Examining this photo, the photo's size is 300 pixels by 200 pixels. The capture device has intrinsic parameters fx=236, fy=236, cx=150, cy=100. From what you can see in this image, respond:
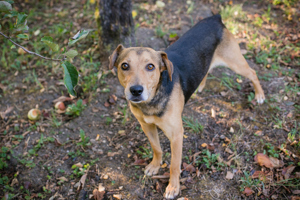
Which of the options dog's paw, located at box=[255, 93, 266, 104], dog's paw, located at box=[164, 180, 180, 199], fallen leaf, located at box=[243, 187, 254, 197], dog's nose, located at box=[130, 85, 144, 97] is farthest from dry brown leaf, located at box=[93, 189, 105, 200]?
dog's paw, located at box=[255, 93, 266, 104]

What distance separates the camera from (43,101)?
5.23m

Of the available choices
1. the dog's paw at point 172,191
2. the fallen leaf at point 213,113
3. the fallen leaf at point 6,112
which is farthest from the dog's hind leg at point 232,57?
the fallen leaf at point 6,112

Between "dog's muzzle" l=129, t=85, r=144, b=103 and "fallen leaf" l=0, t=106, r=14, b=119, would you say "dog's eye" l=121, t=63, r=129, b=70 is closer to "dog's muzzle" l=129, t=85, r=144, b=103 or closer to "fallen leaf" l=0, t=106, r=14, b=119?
"dog's muzzle" l=129, t=85, r=144, b=103

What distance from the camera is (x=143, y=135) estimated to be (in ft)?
15.2

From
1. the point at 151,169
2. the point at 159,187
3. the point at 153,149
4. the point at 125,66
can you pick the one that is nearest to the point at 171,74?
the point at 125,66

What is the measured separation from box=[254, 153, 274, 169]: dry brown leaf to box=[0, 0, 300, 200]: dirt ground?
0.19ft

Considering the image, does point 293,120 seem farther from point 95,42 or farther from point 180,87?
point 95,42

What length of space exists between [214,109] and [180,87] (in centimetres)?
156

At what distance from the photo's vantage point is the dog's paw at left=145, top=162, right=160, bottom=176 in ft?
13.1

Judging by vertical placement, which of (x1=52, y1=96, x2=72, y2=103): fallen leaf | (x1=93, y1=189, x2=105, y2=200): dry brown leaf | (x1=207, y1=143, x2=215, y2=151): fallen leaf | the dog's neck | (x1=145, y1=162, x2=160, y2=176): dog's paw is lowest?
(x1=93, y1=189, x2=105, y2=200): dry brown leaf

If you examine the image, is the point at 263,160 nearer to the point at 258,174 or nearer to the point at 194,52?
the point at 258,174

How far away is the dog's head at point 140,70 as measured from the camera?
9.50ft

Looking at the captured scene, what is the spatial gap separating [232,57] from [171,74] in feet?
6.79

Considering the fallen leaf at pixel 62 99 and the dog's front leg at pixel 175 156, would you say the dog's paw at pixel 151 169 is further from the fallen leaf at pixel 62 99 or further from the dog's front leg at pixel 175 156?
the fallen leaf at pixel 62 99
